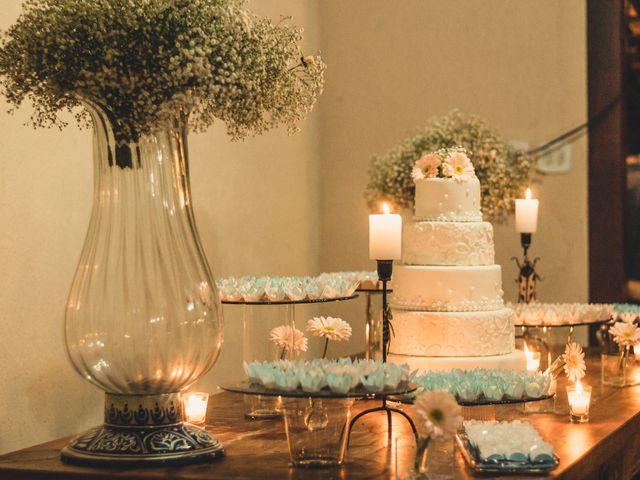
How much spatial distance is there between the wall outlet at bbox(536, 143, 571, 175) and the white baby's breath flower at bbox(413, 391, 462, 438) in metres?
3.19

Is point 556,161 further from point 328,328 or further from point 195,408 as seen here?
point 195,408

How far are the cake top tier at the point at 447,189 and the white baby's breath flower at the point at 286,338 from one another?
70 centimetres

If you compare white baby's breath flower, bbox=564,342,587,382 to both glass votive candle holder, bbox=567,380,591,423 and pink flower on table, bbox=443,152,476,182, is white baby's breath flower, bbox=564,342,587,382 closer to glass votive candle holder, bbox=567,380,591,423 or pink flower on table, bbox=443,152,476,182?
glass votive candle holder, bbox=567,380,591,423

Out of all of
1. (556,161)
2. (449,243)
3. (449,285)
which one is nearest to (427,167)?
(449,243)

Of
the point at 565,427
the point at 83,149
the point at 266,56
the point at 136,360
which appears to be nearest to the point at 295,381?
the point at 136,360

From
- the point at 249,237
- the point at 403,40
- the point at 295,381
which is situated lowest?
the point at 295,381

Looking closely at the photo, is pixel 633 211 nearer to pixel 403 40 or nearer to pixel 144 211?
pixel 403 40

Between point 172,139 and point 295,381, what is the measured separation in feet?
1.94

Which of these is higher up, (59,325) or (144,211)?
(144,211)

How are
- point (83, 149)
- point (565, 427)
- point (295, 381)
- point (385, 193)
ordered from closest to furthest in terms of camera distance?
point (295, 381) < point (565, 427) < point (83, 149) < point (385, 193)

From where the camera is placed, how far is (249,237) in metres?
4.48

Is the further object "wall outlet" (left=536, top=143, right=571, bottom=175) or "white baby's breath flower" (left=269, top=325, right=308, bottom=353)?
"wall outlet" (left=536, top=143, right=571, bottom=175)

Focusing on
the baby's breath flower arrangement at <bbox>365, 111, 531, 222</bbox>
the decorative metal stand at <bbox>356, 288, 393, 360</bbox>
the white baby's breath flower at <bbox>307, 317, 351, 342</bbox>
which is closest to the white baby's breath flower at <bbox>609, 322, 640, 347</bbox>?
the decorative metal stand at <bbox>356, 288, 393, 360</bbox>

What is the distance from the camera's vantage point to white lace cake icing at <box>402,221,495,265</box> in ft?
10.8
